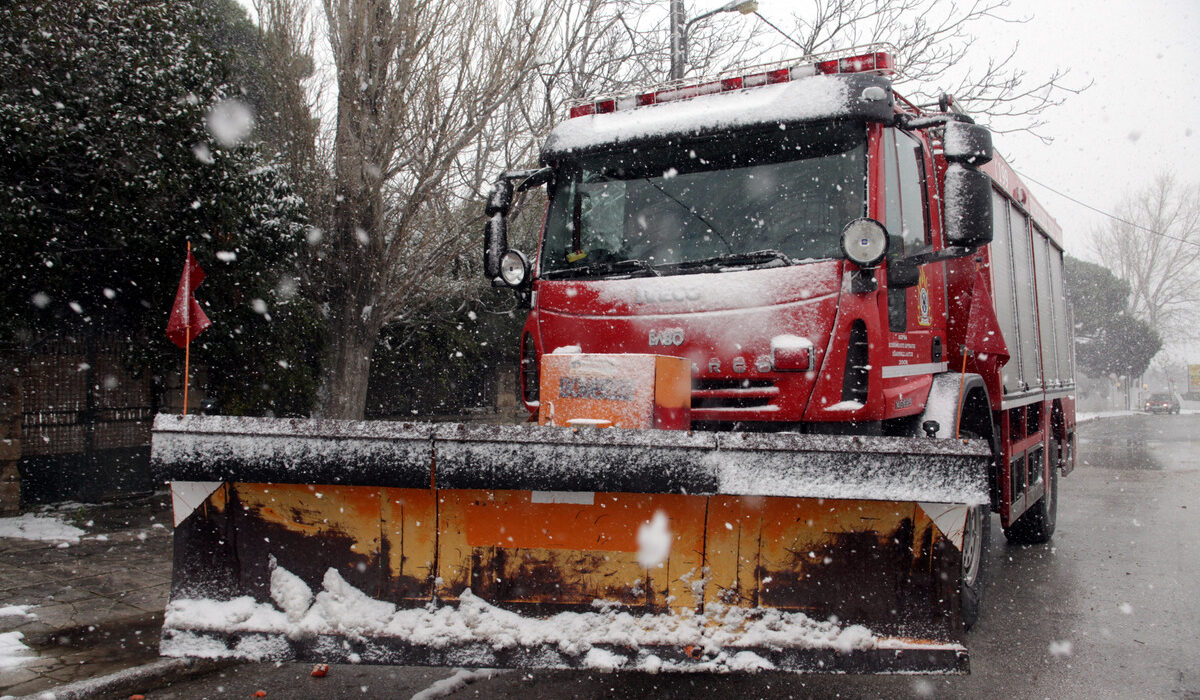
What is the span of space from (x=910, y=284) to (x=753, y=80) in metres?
1.61

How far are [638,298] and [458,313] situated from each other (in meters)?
11.4

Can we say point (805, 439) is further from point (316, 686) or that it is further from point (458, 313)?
point (458, 313)

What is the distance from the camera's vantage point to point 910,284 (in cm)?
449

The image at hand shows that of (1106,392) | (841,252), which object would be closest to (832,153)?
(841,252)

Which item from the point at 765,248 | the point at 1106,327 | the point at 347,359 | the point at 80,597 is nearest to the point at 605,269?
the point at 765,248

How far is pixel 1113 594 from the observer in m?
6.23

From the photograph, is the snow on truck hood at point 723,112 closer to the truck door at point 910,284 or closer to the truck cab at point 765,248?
the truck cab at point 765,248

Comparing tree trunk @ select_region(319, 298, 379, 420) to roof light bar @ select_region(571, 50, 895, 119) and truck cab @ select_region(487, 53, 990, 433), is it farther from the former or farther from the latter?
truck cab @ select_region(487, 53, 990, 433)

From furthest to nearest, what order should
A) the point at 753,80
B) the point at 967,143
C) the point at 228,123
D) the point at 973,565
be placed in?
1. the point at 228,123
2. the point at 753,80
3. the point at 973,565
4. the point at 967,143

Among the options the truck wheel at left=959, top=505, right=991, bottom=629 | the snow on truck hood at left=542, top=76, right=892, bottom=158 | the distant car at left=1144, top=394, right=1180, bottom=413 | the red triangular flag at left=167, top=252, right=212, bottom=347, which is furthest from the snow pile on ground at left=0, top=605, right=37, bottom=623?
the distant car at left=1144, top=394, right=1180, bottom=413

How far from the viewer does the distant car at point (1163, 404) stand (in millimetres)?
53719

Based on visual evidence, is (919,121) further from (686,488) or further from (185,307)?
(185,307)

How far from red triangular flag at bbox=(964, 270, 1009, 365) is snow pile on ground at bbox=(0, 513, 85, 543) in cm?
745

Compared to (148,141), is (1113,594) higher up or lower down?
lower down
